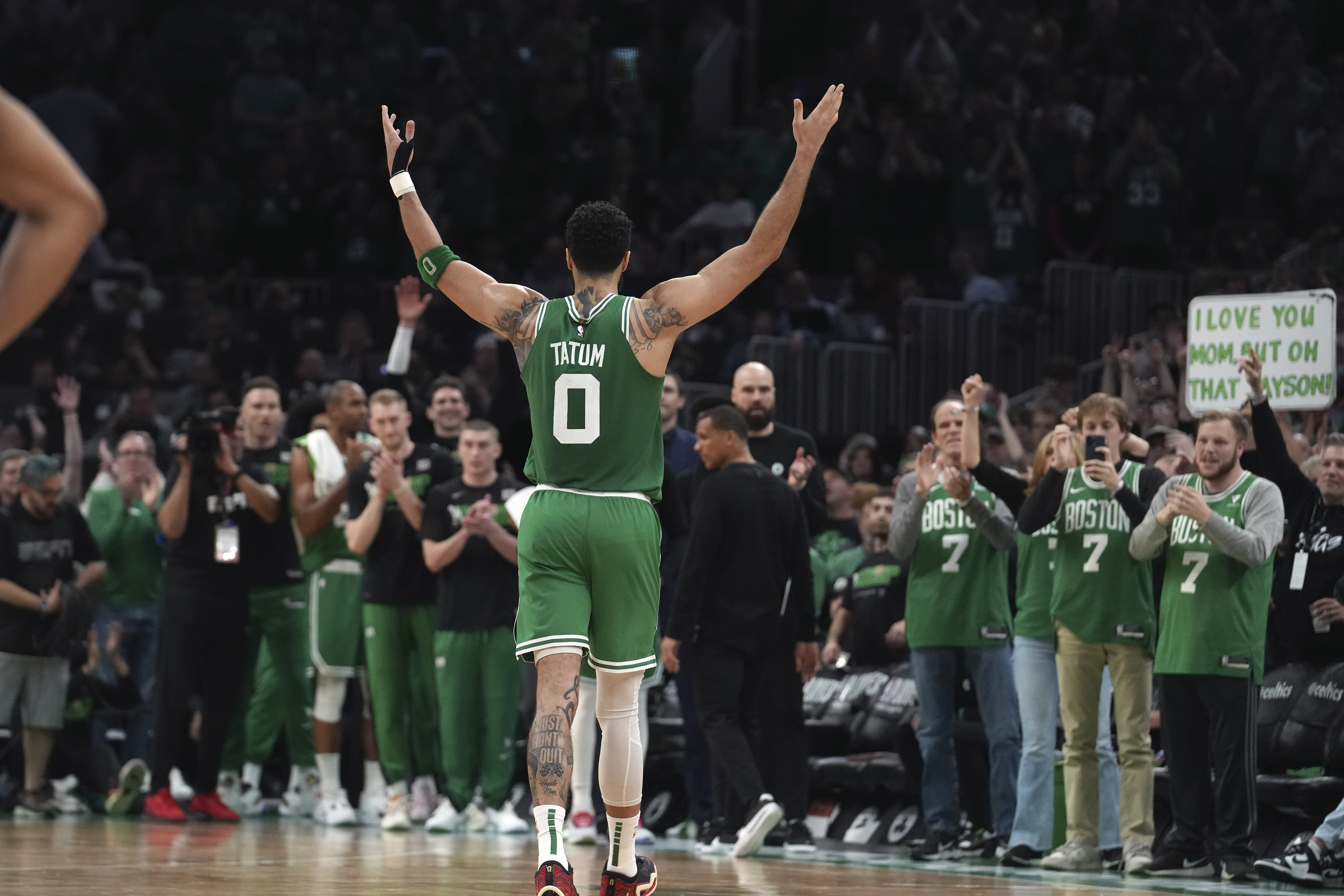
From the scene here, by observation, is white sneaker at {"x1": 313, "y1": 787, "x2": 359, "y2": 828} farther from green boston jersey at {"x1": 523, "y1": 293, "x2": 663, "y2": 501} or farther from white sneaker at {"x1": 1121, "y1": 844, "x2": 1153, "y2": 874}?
green boston jersey at {"x1": 523, "y1": 293, "x2": 663, "y2": 501}

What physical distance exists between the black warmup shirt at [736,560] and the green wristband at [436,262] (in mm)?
3307

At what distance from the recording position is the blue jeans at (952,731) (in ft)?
32.0

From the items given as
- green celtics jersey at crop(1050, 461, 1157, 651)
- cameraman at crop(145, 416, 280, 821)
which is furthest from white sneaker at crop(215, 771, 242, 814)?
green celtics jersey at crop(1050, 461, 1157, 651)

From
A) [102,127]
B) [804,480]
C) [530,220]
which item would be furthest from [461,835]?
[102,127]

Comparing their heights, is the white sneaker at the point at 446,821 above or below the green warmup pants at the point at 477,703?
below

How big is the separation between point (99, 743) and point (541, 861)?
7538 millimetres

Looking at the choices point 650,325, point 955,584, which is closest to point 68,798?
point 955,584

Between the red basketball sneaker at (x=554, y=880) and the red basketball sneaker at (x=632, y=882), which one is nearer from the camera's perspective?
the red basketball sneaker at (x=554, y=880)

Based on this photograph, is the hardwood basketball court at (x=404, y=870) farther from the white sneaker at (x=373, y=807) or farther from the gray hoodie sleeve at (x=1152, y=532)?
the gray hoodie sleeve at (x=1152, y=532)

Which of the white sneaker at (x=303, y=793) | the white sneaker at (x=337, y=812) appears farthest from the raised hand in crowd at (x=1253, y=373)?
the white sneaker at (x=303, y=793)

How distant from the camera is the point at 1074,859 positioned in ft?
30.3

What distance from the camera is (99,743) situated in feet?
41.7

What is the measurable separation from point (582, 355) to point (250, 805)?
6.64m

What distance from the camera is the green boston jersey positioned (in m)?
6.50
